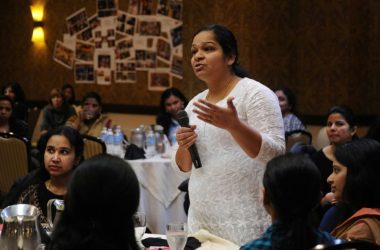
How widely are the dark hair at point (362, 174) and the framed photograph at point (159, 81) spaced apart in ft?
21.3

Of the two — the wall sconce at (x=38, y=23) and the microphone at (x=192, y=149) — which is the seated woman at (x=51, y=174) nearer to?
Answer: the microphone at (x=192, y=149)

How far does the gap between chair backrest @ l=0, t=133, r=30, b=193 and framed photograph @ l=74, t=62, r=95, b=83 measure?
4243 mm

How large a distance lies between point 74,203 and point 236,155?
1053 millimetres

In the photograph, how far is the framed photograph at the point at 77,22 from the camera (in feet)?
32.8

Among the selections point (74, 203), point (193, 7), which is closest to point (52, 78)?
point (193, 7)

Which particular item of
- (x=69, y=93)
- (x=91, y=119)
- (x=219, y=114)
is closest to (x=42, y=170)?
(x=219, y=114)

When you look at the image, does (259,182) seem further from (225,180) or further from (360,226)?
(360,226)

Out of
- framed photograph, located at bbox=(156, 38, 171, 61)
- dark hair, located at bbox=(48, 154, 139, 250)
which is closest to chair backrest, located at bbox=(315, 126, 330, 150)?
framed photograph, located at bbox=(156, 38, 171, 61)

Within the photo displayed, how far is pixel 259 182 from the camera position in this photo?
2.66 metres

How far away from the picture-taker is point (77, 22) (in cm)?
1012

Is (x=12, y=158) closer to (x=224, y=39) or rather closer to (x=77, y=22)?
(x=224, y=39)

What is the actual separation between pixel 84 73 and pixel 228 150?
25.1 ft

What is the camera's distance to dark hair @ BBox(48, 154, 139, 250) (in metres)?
1.71

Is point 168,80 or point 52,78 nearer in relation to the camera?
point 168,80
